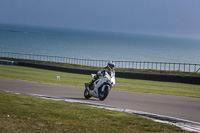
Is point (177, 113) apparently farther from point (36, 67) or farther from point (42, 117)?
point (36, 67)

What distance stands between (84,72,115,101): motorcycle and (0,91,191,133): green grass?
2.91 meters

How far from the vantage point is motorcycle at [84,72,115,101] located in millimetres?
14172

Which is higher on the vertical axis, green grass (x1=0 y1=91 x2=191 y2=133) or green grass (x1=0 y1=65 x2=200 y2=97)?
green grass (x1=0 y1=65 x2=200 y2=97)

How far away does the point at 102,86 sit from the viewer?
1455cm

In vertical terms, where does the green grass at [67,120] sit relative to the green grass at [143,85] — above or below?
below

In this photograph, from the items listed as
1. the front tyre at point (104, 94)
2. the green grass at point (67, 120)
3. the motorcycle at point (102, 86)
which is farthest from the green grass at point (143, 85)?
the green grass at point (67, 120)

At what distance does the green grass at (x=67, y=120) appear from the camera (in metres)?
8.30

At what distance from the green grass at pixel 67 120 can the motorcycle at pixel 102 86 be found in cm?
291

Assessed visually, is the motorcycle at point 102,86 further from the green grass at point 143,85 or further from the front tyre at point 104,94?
the green grass at point 143,85

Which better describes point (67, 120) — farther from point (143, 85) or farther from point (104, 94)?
point (143, 85)

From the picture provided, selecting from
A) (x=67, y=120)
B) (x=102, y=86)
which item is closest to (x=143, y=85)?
(x=102, y=86)

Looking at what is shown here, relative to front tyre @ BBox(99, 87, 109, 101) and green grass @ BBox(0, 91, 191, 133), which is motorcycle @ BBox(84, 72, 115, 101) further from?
green grass @ BBox(0, 91, 191, 133)

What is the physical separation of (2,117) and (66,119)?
172cm

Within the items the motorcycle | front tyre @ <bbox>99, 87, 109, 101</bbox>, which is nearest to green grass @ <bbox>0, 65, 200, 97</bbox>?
the motorcycle
